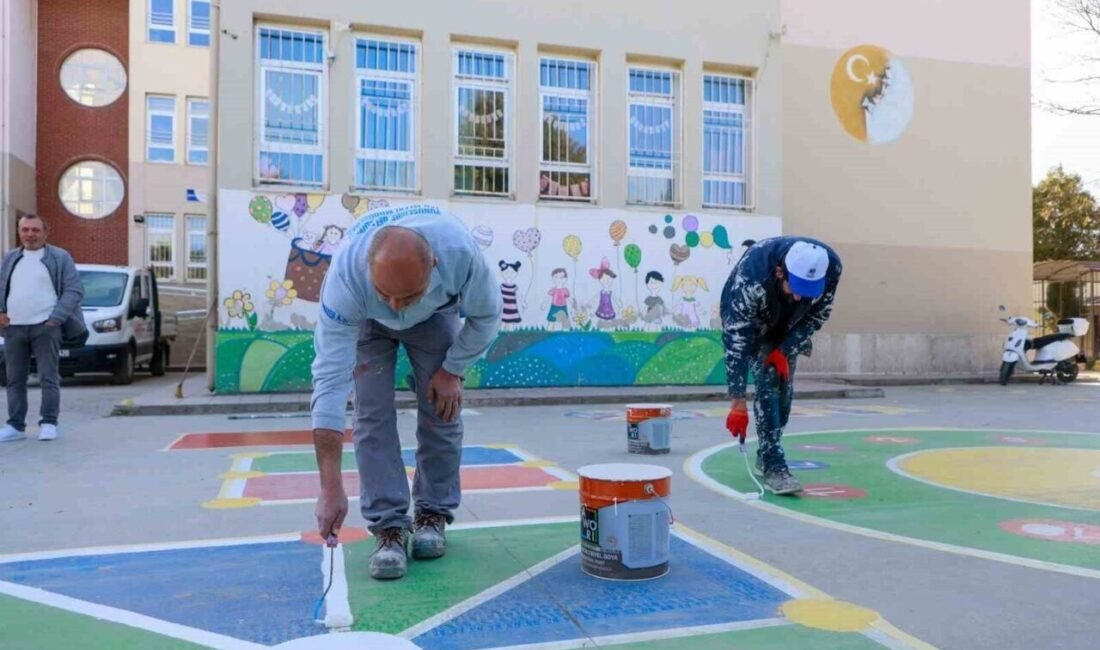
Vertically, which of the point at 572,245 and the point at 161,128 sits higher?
the point at 161,128

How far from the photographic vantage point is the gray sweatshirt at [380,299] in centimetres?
302

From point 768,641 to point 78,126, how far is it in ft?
82.9

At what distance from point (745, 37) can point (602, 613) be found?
542 inches

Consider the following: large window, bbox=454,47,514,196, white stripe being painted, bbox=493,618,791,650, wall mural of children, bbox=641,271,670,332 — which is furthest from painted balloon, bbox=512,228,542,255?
white stripe being painted, bbox=493,618,791,650

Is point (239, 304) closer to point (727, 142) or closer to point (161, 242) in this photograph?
point (727, 142)

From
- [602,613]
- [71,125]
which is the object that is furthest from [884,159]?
[71,125]

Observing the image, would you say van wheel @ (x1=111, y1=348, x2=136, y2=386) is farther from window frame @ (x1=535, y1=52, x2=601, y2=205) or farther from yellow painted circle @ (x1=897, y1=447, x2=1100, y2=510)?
yellow painted circle @ (x1=897, y1=447, x2=1100, y2=510)

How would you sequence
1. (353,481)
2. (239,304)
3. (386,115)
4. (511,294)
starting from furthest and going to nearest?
(511,294)
(386,115)
(239,304)
(353,481)

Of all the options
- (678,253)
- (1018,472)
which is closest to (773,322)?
(1018,472)

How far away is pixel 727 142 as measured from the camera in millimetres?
15156

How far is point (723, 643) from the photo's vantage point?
111 inches

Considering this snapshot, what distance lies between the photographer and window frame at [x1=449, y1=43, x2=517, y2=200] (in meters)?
13.6

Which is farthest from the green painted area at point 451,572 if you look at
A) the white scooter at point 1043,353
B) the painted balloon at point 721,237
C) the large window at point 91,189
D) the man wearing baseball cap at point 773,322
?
the large window at point 91,189

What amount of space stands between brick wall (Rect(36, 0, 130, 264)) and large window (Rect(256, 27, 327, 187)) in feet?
41.2
